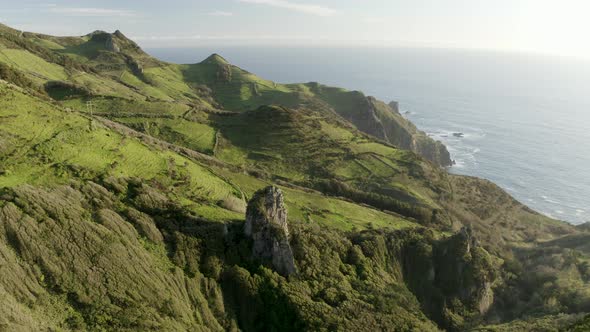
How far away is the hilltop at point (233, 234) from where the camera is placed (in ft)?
118

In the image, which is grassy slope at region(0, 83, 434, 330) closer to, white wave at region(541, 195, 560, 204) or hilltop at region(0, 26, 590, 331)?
hilltop at region(0, 26, 590, 331)

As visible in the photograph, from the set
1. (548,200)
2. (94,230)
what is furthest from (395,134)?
(94,230)

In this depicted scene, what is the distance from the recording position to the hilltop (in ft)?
118

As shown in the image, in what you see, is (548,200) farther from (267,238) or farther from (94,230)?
(94,230)

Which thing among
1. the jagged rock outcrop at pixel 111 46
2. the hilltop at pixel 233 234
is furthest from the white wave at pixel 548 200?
the jagged rock outcrop at pixel 111 46

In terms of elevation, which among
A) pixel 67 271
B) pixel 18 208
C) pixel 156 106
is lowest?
pixel 67 271

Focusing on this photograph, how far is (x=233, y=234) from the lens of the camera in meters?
50.2

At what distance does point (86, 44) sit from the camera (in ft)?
627

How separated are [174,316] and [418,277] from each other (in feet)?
150

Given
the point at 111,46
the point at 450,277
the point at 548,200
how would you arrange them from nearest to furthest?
the point at 450,277 < the point at 548,200 < the point at 111,46

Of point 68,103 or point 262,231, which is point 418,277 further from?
point 68,103

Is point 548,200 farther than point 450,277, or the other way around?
point 548,200

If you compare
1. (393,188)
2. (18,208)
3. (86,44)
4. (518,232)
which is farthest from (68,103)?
(518,232)

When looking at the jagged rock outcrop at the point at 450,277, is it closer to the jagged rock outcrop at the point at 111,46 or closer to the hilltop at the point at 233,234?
the hilltop at the point at 233,234
